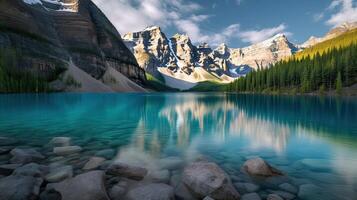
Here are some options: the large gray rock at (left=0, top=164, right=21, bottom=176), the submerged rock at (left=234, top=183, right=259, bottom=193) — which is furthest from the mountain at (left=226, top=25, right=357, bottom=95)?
the large gray rock at (left=0, top=164, right=21, bottom=176)

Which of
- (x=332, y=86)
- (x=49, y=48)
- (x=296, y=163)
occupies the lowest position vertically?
(x=296, y=163)

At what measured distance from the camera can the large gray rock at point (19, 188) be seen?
7828 millimetres

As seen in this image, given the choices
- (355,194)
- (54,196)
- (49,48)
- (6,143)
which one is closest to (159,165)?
(54,196)

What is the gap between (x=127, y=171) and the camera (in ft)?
35.7

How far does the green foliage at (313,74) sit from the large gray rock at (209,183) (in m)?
117

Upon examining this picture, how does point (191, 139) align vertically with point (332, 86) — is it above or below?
below

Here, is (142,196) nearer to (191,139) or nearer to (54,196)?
(54,196)

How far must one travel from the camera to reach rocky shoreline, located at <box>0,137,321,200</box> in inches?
327

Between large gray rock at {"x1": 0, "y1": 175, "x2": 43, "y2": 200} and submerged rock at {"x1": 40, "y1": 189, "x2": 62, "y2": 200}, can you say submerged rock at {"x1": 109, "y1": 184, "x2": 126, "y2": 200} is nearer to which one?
submerged rock at {"x1": 40, "y1": 189, "x2": 62, "y2": 200}

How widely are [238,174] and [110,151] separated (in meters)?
9.11

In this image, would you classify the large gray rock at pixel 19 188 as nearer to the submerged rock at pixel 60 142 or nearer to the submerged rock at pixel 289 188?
the submerged rock at pixel 60 142

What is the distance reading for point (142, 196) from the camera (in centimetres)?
825

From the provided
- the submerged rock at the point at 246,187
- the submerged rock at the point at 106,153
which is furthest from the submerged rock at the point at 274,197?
the submerged rock at the point at 106,153

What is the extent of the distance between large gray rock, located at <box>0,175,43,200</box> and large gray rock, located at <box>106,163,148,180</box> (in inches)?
125
